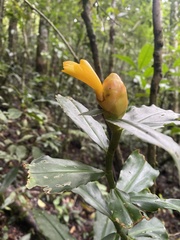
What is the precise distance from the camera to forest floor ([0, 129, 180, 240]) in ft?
5.73

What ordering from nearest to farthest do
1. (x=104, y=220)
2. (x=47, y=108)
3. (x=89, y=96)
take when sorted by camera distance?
(x=104, y=220) < (x=47, y=108) < (x=89, y=96)

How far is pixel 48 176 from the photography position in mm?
633

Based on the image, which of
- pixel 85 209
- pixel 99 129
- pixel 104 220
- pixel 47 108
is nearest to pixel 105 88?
pixel 99 129

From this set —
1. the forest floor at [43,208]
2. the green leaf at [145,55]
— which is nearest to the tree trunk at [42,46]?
the forest floor at [43,208]

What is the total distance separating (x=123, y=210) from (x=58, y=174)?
0.17 meters

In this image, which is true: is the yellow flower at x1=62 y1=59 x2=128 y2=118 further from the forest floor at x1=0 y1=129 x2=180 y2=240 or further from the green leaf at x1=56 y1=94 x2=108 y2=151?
the forest floor at x1=0 y1=129 x2=180 y2=240

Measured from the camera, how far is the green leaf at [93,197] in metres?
0.73

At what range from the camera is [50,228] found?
3.46 ft

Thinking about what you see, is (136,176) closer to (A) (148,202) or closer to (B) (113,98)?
(A) (148,202)

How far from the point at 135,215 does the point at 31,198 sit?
160 cm

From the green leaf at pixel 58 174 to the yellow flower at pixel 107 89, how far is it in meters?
0.18

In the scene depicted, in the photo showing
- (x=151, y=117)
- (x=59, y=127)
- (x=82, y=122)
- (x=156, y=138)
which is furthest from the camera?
(x=59, y=127)

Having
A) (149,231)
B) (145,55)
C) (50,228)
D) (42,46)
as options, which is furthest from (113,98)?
(42,46)

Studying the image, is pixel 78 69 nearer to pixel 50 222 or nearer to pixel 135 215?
pixel 135 215
